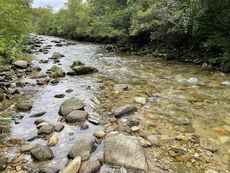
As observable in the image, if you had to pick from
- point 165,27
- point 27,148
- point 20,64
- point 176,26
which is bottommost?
point 20,64

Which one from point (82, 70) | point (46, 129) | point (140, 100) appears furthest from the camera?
point (82, 70)

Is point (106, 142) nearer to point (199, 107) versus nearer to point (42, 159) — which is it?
point (42, 159)

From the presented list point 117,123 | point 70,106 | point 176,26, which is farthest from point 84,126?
point 176,26

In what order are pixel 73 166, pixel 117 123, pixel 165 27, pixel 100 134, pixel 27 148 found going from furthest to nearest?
1. pixel 165 27
2. pixel 117 123
3. pixel 100 134
4. pixel 27 148
5. pixel 73 166

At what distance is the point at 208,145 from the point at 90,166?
1.95 m

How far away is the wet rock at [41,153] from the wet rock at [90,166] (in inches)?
23.2

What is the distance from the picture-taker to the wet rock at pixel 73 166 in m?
3.34

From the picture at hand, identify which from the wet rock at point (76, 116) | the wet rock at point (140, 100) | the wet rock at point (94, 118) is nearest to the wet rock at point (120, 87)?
the wet rock at point (140, 100)

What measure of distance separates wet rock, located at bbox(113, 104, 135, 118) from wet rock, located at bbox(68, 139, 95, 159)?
1.34 meters

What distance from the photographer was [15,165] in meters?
3.56

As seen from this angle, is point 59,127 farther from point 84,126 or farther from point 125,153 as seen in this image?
point 125,153

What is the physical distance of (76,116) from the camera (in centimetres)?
512

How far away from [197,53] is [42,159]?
9.47 meters

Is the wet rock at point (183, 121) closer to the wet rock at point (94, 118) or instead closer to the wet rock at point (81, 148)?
the wet rock at point (94, 118)
